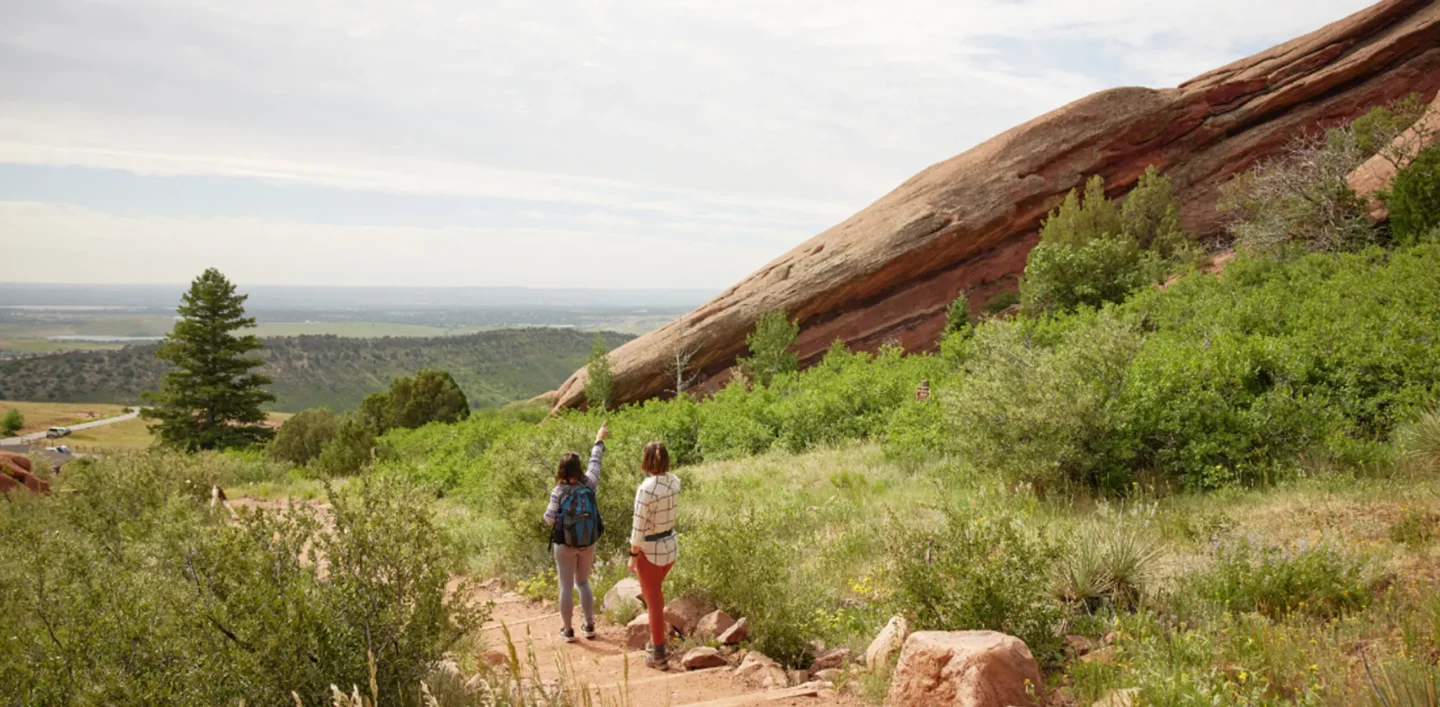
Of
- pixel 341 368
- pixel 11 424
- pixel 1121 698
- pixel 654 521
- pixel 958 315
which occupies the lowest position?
pixel 341 368

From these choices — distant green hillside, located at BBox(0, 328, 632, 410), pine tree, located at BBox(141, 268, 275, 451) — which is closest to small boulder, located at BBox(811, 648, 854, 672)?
pine tree, located at BBox(141, 268, 275, 451)

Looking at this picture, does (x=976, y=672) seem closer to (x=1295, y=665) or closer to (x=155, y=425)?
(x=1295, y=665)

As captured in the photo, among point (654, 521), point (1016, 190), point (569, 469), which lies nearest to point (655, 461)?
point (654, 521)

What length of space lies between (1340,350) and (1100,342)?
2.76m

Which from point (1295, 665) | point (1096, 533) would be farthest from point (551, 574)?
point (1295, 665)

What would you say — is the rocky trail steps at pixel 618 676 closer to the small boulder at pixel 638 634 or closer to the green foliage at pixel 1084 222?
the small boulder at pixel 638 634

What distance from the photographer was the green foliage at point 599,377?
29.7 metres

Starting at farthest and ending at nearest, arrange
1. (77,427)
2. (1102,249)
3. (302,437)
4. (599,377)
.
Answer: (77,427)
(302,437)
(599,377)
(1102,249)

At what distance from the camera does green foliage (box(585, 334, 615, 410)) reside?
1170 inches

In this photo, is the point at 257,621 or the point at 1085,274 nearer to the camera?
the point at 257,621

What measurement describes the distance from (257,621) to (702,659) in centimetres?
270

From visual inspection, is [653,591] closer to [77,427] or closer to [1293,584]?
[1293,584]

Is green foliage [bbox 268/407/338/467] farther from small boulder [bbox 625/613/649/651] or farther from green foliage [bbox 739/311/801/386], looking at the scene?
small boulder [bbox 625/613/649/651]

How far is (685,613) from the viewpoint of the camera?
20.5 feet
